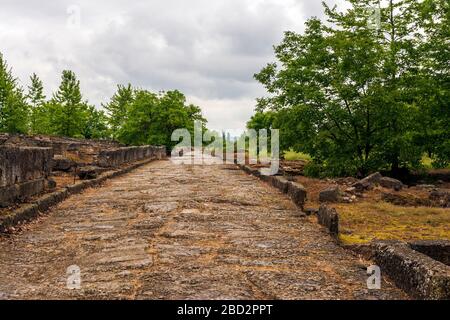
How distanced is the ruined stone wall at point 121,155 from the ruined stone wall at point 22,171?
589 cm

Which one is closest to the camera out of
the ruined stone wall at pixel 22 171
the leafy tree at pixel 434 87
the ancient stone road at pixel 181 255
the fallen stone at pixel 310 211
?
the ancient stone road at pixel 181 255

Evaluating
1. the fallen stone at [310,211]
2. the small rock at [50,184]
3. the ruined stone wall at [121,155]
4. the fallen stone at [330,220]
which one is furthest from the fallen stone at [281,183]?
the ruined stone wall at [121,155]

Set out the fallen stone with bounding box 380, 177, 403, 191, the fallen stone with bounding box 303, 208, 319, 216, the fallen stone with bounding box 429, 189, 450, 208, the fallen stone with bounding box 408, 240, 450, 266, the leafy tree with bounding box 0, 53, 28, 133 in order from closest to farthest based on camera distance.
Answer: the fallen stone with bounding box 408, 240, 450, 266 < the fallen stone with bounding box 303, 208, 319, 216 < the fallen stone with bounding box 429, 189, 450, 208 < the fallen stone with bounding box 380, 177, 403, 191 < the leafy tree with bounding box 0, 53, 28, 133

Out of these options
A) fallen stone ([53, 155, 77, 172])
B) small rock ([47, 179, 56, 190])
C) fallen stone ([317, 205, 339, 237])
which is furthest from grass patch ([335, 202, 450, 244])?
fallen stone ([53, 155, 77, 172])

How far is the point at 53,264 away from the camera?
15.5 feet

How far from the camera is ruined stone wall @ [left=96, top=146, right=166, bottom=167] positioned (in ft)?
51.5

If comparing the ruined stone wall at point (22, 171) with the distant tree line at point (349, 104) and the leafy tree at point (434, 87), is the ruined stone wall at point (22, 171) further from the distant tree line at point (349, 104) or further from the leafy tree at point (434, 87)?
the leafy tree at point (434, 87)

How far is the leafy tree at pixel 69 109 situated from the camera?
156ft

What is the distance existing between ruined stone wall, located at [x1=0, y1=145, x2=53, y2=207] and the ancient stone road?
68 cm

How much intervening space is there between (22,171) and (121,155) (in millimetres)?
10220

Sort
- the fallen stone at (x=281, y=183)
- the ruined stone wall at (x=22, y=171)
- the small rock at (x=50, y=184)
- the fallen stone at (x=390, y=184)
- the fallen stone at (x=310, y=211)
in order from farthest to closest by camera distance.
→ the fallen stone at (x=390, y=184)
the fallen stone at (x=281, y=183)
the small rock at (x=50, y=184)
the fallen stone at (x=310, y=211)
the ruined stone wall at (x=22, y=171)

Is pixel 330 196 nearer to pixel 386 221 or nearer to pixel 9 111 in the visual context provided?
pixel 386 221

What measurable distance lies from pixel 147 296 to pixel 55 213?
16.1 ft

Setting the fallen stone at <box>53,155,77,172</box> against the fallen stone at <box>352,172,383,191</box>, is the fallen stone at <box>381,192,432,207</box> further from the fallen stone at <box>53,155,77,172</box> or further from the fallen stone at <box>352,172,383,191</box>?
the fallen stone at <box>53,155,77,172</box>
